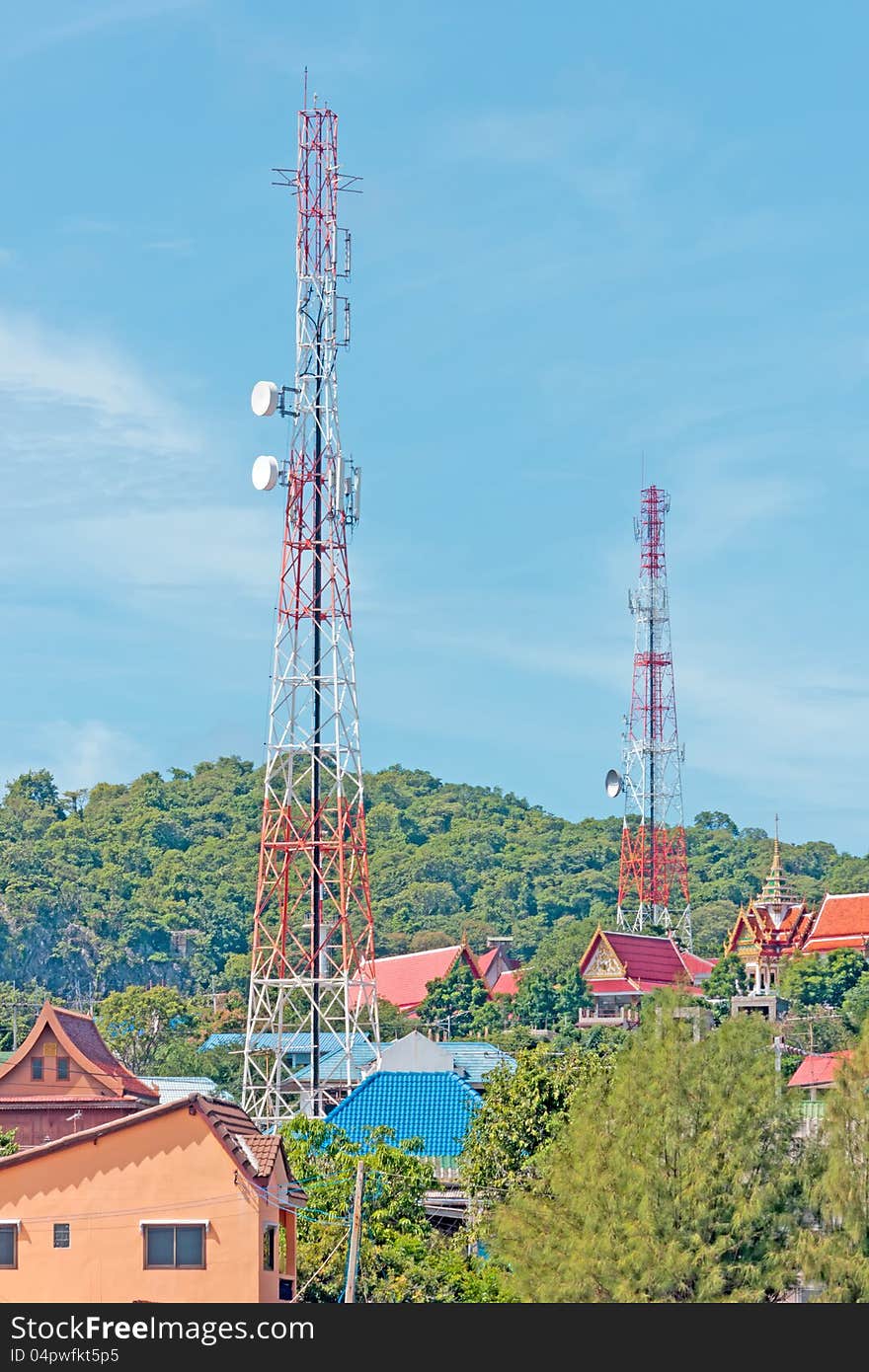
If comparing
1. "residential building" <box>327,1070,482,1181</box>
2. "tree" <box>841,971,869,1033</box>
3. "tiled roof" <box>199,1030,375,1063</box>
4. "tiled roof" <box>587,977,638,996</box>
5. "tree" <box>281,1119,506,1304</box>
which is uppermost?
"tiled roof" <box>587,977,638,996</box>

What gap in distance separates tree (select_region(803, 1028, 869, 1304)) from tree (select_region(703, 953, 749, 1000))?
190 ft

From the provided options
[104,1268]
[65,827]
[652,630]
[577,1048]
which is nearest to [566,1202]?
[104,1268]

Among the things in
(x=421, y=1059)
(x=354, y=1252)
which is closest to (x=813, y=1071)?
(x=421, y=1059)

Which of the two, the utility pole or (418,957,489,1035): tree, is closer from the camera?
the utility pole

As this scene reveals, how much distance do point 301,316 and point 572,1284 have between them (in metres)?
30.7

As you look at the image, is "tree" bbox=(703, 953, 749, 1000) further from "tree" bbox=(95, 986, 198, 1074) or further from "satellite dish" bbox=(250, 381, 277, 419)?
"satellite dish" bbox=(250, 381, 277, 419)

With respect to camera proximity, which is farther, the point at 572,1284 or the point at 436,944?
the point at 436,944

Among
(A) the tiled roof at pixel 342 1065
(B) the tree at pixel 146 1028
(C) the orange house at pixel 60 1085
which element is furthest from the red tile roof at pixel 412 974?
(C) the orange house at pixel 60 1085

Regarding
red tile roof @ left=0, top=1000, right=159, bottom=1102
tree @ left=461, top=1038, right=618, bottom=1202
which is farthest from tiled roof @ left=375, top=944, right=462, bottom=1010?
tree @ left=461, top=1038, right=618, bottom=1202

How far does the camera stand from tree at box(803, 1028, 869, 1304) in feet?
115

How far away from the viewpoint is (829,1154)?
3734 centimetres

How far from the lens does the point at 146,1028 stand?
9706 centimetres

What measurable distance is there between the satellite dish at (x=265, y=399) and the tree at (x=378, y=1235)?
64.5 ft
